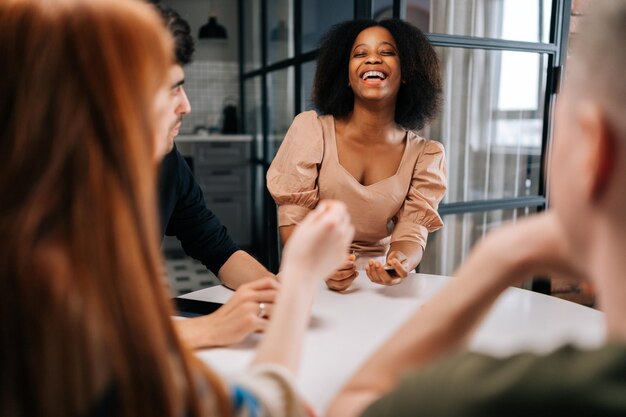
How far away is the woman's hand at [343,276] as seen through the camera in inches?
51.4

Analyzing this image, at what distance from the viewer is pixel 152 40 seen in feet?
1.75

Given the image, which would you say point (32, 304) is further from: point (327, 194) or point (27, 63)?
point (327, 194)

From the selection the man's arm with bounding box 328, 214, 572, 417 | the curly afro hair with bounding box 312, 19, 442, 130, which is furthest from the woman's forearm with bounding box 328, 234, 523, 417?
the curly afro hair with bounding box 312, 19, 442, 130

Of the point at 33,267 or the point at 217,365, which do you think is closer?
the point at 33,267

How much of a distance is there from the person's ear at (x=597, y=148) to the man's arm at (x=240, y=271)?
101 centimetres

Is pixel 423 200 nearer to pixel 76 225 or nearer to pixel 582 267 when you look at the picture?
pixel 582 267

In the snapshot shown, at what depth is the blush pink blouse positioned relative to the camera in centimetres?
175

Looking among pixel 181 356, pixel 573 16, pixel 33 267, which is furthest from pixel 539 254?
pixel 573 16

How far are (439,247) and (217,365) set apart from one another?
6.28 ft

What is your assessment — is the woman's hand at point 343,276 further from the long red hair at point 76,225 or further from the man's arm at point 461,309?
the long red hair at point 76,225

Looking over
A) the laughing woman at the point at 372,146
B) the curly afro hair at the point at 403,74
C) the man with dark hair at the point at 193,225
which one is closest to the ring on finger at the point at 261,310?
the man with dark hair at the point at 193,225

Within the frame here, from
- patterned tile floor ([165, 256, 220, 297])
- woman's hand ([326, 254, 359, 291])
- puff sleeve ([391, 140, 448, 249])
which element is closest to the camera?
woman's hand ([326, 254, 359, 291])

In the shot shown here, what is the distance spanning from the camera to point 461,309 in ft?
2.28

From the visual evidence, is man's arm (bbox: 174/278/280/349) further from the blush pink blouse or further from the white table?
the blush pink blouse
